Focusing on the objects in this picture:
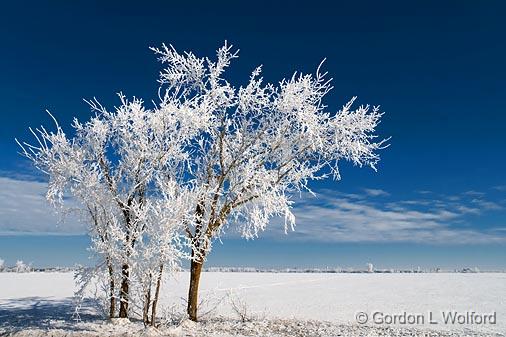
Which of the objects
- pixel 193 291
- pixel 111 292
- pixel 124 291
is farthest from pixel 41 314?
pixel 193 291

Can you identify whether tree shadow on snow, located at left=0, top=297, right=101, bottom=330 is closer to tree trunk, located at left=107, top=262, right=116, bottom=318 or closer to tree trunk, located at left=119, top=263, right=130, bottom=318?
tree trunk, located at left=107, top=262, right=116, bottom=318

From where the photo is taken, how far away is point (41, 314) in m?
19.5

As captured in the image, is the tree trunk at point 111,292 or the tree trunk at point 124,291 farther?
the tree trunk at point 111,292

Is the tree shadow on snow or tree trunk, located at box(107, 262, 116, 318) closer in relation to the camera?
tree trunk, located at box(107, 262, 116, 318)

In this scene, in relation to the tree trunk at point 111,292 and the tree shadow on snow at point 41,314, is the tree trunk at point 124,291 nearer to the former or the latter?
the tree trunk at point 111,292

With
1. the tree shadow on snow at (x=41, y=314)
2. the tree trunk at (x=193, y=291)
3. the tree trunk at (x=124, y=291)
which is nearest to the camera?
the tree trunk at (x=124, y=291)

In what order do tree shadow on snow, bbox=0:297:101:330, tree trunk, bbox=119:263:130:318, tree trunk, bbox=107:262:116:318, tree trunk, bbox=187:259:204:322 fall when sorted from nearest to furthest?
tree trunk, bbox=119:263:130:318
tree trunk, bbox=107:262:116:318
tree shadow on snow, bbox=0:297:101:330
tree trunk, bbox=187:259:204:322

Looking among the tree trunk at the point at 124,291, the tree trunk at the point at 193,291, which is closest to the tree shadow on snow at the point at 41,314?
the tree trunk at the point at 124,291

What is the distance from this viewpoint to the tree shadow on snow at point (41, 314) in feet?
52.4

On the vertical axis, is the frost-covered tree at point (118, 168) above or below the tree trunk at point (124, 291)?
above

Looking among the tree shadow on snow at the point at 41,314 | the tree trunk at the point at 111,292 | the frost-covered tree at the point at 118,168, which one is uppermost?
the frost-covered tree at the point at 118,168

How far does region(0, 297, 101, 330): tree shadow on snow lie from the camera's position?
16.0 m

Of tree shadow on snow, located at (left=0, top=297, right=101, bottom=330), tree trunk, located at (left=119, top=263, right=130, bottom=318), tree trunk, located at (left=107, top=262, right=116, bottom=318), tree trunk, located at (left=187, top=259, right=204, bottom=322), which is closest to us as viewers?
tree trunk, located at (left=119, top=263, right=130, bottom=318)

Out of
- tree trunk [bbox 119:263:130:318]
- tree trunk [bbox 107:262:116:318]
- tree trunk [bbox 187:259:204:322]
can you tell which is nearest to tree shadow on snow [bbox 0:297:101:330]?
tree trunk [bbox 107:262:116:318]
